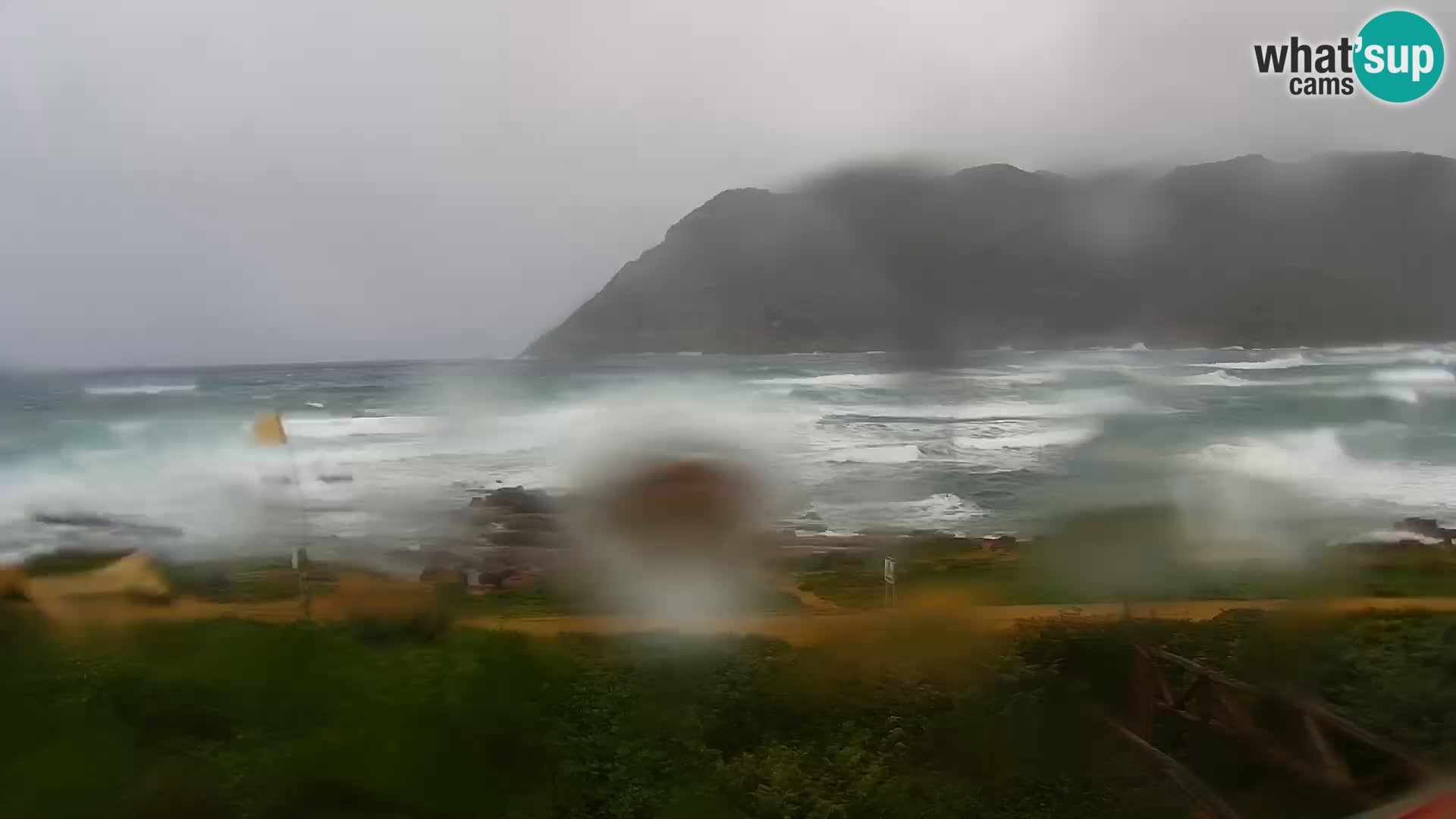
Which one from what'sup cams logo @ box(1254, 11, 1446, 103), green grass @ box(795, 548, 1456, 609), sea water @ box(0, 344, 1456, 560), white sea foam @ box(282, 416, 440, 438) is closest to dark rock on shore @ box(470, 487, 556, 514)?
sea water @ box(0, 344, 1456, 560)

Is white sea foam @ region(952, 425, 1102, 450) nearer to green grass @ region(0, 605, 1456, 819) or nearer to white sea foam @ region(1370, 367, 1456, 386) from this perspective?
green grass @ region(0, 605, 1456, 819)

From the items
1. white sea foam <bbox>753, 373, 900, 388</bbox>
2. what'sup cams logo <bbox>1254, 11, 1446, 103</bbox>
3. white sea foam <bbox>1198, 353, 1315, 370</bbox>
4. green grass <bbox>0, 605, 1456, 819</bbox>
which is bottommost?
green grass <bbox>0, 605, 1456, 819</bbox>

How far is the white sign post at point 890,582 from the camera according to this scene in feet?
6.48

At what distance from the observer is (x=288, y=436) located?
2.12 metres

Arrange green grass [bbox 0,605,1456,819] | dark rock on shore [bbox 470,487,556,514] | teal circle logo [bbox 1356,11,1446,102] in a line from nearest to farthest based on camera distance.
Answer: green grass [bbox 0,605,1456,819]
teal circle logo [bbox 1356,11,1446,102]
dark rock on shore [bbox 470,487,556,514]

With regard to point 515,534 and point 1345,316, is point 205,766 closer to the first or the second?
point 515,534

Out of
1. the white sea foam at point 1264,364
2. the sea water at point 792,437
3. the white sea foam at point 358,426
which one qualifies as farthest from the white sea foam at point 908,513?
the white sea foam at point 358,426

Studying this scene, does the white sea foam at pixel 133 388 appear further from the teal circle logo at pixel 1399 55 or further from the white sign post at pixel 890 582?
the teal circle logo at pixel 1399 55

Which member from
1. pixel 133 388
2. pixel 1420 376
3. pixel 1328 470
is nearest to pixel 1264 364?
pixel 1328 470

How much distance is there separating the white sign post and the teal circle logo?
149 centimetres

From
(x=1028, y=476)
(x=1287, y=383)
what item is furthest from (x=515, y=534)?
(x=1287, y=383)

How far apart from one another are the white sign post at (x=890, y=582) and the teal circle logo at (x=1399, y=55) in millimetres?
1489

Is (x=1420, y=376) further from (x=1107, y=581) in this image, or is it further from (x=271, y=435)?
(x=271, y=435)

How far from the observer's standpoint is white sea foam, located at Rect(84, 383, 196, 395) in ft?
7.14
